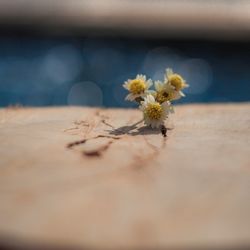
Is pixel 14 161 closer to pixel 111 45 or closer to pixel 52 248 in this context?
pixel 52 248

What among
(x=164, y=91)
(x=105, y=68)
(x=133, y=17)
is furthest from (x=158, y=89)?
(x=133, y=17)

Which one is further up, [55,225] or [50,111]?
[50,111]

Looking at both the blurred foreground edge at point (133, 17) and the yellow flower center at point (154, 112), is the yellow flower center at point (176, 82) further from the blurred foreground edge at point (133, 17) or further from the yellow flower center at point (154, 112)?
the blurred foreground edge at point (133, 17)

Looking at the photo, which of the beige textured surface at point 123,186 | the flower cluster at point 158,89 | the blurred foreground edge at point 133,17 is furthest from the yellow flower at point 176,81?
the blurred foreground edge at point 133,17

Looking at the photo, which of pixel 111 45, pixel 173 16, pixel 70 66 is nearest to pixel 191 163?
pixel 70 66

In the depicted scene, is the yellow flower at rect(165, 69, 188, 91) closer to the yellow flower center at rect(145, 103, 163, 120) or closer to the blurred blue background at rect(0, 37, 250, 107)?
the yellow flower center at rect(145, 103, 163, 120)
